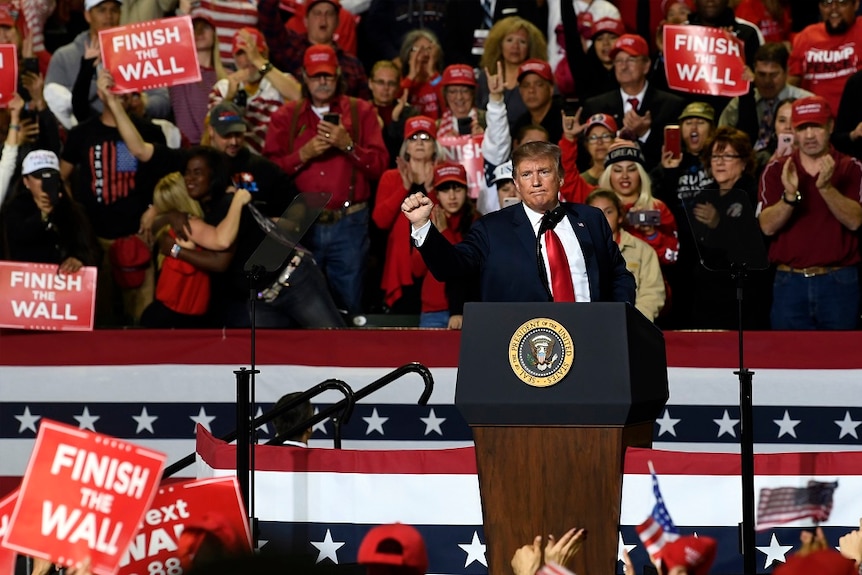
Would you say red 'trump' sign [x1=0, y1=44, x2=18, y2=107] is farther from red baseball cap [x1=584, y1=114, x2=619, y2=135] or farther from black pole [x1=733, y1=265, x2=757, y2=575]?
black pole [x1=733, y1=265, x2=757, y2=575]

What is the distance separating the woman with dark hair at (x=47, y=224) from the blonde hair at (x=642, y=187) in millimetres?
3237

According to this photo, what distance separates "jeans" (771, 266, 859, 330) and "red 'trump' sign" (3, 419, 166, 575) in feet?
16.7

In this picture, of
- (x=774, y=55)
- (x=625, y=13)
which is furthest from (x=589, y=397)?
(x=625, y=13)

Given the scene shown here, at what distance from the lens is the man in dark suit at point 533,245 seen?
5.57 meters

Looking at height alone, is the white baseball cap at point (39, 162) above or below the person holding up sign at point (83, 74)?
below

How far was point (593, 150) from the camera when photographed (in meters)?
10.1

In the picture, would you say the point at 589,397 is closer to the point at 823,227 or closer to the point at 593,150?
the point at 823,227

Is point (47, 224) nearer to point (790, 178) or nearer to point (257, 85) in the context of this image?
point (257, 85)

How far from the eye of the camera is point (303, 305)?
9.41m

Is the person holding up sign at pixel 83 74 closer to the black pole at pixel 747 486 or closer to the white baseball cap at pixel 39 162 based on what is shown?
the white baseball cap at pixel 39 162

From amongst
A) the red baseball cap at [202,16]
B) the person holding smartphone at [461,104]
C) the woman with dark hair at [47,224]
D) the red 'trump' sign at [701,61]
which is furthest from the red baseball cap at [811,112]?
the woman with dark hair at [47,224]

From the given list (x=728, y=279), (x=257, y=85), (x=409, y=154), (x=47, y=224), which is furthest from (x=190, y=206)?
(x=728, y=279)

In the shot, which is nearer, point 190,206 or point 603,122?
point 190,206

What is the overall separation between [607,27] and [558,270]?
593cm
